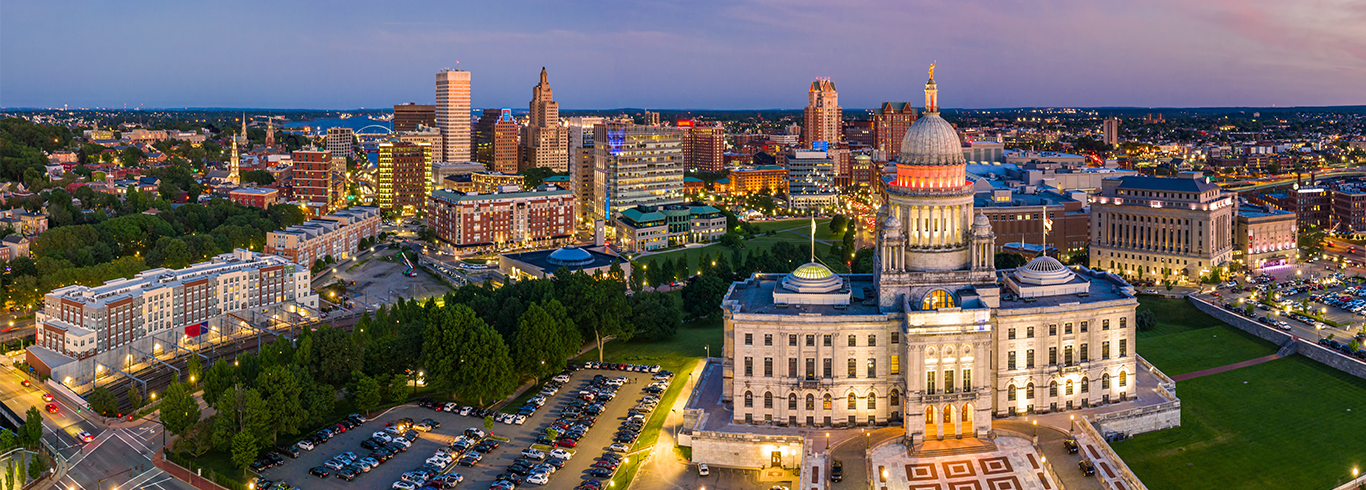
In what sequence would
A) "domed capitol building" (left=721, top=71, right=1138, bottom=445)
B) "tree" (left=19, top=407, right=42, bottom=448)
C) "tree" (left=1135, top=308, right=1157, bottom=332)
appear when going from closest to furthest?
"domed capitol building" (left=721, top=71, right=1138, bottom=445) < "tree" (left=19, top=407, right=42, bottom=448) < "tree" (left=1135, top=308, right=1157, bottom=332)

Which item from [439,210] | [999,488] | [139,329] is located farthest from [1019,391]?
[439,210]

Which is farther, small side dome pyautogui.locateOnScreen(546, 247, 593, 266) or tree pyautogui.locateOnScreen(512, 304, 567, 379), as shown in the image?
small side dome pyautogui.locateOnScreen(546, 247, 593, 266)

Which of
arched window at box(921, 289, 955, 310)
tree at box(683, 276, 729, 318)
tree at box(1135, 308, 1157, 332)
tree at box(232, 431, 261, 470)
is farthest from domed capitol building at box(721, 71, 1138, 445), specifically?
tree at box(683, 276, 729, 318)

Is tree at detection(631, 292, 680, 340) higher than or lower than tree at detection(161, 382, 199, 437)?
higher

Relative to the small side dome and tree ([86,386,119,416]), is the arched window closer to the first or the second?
tree ([86,386,119,416])

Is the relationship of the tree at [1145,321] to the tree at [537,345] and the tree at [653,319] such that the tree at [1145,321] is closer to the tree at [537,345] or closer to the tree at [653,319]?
the tree at [653,319]

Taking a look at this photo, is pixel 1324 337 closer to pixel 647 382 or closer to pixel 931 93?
pixel 931 93

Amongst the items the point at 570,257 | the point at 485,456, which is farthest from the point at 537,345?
the point at 570,257
